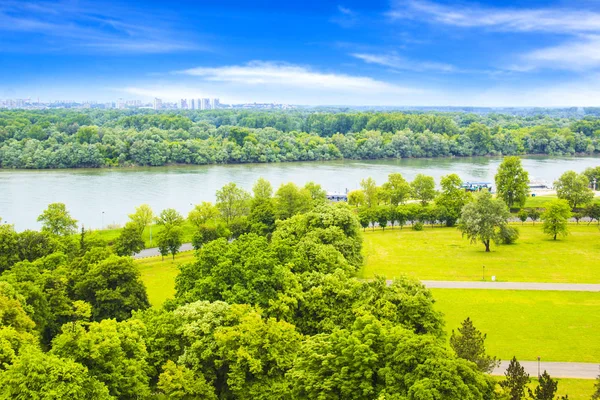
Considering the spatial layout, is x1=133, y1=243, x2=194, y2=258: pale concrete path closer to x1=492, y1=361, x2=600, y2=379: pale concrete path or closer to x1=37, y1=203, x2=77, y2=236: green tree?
x1=37, y1=203, x2=77, y2=236: green tree

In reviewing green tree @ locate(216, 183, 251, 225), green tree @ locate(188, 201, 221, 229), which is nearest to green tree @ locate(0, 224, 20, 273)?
green tree @ locate(188, 201, 221, 229)

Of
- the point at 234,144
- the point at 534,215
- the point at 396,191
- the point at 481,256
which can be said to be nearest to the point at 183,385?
the point at 481,256

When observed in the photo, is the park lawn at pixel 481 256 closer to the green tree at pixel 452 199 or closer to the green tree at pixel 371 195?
the green tree at pixel 452 199

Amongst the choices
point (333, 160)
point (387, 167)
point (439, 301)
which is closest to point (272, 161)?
point (333, 160)

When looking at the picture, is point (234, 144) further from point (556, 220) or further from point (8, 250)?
point (8, 250)

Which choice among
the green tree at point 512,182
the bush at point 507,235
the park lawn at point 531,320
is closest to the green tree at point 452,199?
the green tree at point 512,182

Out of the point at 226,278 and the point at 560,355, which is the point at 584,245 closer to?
the point at 560,355
